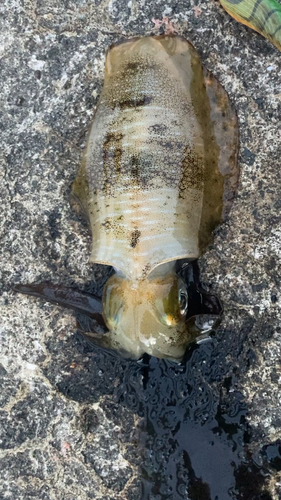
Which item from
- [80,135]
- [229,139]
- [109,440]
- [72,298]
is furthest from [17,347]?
[229,139]

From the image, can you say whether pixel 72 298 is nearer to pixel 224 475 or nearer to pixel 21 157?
pixel 21 157

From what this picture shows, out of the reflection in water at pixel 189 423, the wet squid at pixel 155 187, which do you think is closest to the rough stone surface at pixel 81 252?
the reflection in water at pixel 189 423

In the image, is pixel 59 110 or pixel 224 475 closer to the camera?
pixel 224 475

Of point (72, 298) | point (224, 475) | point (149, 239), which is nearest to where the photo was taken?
point (149, 239)

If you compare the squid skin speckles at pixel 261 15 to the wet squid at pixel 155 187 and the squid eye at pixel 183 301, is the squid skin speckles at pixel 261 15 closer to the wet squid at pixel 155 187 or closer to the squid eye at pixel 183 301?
the wet squid at pixel 155 187

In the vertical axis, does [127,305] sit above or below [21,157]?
below

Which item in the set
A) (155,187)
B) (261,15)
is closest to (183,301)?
(155,187)
